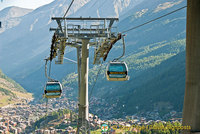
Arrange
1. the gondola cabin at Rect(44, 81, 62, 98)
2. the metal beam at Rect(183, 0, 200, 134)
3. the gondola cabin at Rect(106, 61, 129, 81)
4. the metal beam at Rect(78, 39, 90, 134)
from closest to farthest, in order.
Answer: the metal beam at Rect(183, 0, 200, 134) < the gondola cabin at Rect(106, 61, 129, 81) < the metal beam at Rect(78, 39, 90, 134) < the gondola cabin at Rect(44, 81, 62, 98)

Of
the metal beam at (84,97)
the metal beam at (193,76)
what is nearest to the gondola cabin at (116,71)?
the metal beam at (84,97)

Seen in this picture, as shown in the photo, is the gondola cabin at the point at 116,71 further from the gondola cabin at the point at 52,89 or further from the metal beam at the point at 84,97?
the gondola cabin at the point at 52,89

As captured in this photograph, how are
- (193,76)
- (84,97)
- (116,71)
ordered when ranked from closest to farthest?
(193,76) → (116,71) → (84,97)

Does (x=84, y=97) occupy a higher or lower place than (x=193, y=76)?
Answer: lower

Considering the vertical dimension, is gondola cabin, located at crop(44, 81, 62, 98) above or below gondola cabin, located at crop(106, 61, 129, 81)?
below

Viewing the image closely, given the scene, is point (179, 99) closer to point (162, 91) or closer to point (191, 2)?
point (162, 91)

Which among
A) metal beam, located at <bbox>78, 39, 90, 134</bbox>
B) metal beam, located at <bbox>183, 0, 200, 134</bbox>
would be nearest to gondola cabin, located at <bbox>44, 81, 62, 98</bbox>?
metal beam, located at <bbox>78, 39, 90, 134</bbox>

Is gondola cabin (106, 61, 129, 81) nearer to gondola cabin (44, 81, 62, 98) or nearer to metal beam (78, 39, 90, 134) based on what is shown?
metal beam (78, 39, 90, 134)

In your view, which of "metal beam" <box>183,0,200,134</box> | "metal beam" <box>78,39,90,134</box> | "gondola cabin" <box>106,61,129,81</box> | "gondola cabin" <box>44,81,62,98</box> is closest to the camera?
"metal beam" <box>183,0,200,134</box>

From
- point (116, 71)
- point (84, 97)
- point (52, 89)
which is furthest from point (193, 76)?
point (52, 89)

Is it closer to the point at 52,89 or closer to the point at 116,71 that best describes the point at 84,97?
the point at 52,89
